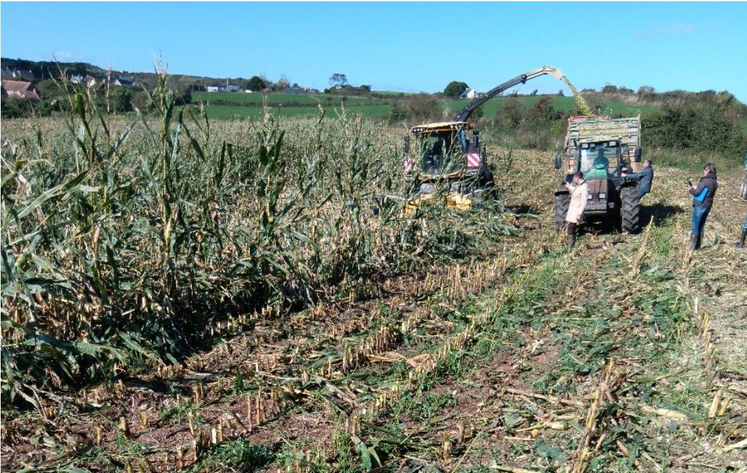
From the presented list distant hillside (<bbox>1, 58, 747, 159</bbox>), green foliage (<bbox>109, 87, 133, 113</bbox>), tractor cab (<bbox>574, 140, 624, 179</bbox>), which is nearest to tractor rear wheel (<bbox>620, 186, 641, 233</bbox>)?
tractor cab (<bbox>574, 140, 624, 179</bbox>)

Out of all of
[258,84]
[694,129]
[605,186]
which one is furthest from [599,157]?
[694,129]

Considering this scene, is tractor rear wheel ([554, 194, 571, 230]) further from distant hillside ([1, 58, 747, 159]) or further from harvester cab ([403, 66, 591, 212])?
distant hillside ([1, 58, 747, 159])

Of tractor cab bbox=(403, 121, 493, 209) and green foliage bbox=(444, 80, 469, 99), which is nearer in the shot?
tractor cab bbox=(403, 121, 493, 209)

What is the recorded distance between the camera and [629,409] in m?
4.49

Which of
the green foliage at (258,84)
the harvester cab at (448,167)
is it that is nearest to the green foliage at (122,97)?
the green foliage at (258,84)

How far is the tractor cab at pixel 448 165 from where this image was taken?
32.8 ft

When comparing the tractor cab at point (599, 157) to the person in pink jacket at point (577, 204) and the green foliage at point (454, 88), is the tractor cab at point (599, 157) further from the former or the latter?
the green foliage at point (454, 88)

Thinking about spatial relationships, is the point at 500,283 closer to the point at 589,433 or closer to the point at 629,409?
the point at 629,409

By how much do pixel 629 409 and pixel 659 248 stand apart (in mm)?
5535

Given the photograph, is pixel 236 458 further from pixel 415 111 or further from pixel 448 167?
pixel 415 111

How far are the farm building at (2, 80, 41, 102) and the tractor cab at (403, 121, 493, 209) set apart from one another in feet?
21.4

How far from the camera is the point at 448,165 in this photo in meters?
10.4

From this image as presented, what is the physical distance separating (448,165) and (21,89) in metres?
7.72

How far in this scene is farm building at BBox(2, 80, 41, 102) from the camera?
11.3 metres
